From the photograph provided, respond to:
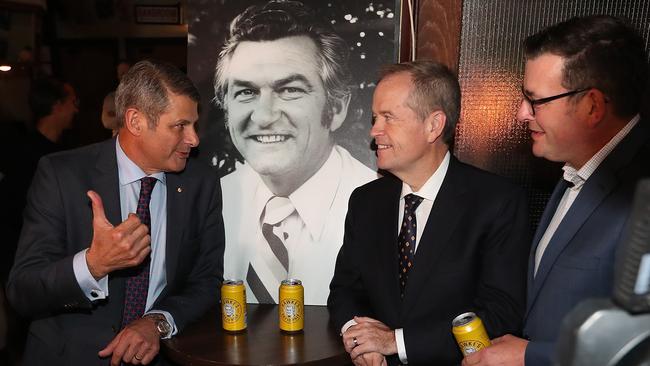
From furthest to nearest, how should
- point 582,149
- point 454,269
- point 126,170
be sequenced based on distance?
point 126,170
point 454,269
point 582,149

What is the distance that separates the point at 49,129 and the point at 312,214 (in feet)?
8.24

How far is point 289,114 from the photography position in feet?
7.57

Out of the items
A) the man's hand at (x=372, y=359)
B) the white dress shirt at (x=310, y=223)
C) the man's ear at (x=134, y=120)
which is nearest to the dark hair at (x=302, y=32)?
the white dress shirt at (x=310, y=223)

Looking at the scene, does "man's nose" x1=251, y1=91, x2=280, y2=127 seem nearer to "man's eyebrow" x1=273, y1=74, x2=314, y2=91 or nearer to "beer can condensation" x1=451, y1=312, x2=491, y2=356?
"man's eyebrow" x1=273, y1=74, x2=314, y2=91

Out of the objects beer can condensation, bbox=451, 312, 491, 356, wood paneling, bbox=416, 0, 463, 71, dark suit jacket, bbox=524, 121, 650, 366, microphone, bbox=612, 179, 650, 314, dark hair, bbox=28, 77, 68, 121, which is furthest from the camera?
dark hair, bbox=28, 77, 68, 121

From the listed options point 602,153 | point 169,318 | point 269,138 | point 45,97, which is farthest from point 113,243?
point 45,97

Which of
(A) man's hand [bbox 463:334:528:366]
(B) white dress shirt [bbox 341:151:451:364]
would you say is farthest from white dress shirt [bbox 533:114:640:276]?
(B) white dress shirt [bbox 341:151:451:364]

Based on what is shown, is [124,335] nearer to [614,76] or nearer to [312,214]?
[312,214]

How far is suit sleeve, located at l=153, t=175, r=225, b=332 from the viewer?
211cm

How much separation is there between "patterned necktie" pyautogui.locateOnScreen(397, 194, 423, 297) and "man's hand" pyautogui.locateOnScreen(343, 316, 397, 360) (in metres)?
0.16

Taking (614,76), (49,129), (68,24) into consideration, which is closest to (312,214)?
(614,76)

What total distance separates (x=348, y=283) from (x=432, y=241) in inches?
15.6

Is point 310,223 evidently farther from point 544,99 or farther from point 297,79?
point 544,99

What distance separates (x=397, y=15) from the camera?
2230mm
